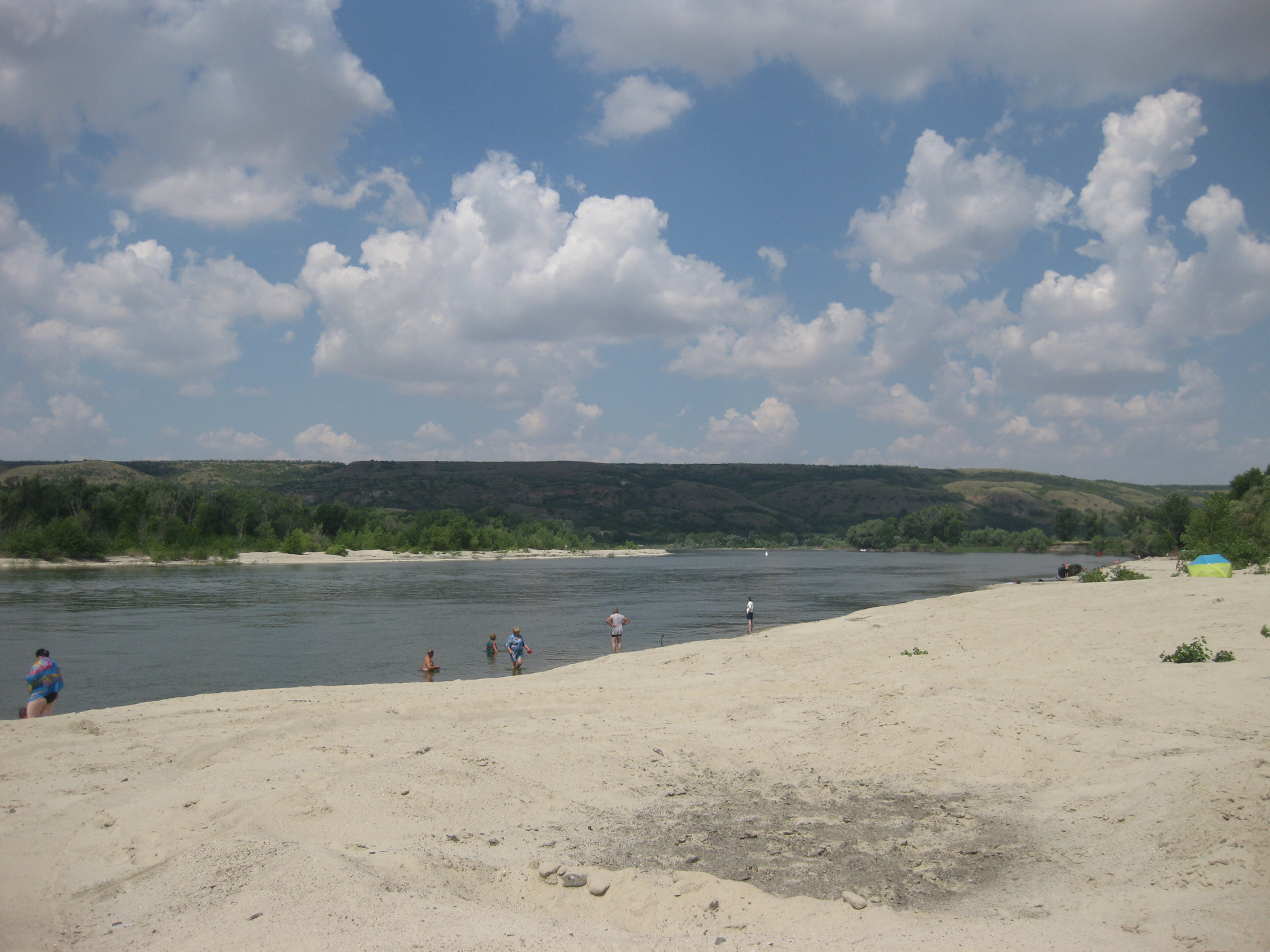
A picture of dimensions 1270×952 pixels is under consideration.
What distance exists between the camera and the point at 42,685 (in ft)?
50.6

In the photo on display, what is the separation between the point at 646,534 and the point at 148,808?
190 metres

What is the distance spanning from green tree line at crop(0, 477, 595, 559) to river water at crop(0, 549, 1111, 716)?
8.86 meters

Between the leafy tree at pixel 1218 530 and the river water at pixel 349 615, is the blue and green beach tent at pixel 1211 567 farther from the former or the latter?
the river water at pixel 349 615

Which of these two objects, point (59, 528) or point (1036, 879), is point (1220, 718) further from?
point (59, 528)

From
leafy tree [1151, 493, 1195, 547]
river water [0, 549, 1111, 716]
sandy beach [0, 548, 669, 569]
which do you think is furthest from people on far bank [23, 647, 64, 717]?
leafy tree [1151, 493, 1195, 547]

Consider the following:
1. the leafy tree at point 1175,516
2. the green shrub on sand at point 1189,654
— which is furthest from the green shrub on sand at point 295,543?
the leafy tree at point 1175,516

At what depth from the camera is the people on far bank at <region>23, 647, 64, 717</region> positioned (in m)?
15.3

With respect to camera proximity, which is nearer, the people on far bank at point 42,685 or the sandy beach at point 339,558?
the people on far bank at point 42,685

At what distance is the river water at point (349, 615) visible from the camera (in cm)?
2416

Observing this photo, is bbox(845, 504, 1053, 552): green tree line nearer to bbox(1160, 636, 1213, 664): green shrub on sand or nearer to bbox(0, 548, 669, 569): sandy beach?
bbox(0, 548, 669, 569): sandy beach

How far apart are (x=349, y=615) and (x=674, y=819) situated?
36.3 m

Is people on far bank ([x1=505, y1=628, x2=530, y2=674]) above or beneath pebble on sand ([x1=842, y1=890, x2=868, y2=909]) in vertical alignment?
beneath

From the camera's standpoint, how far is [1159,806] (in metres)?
7.00

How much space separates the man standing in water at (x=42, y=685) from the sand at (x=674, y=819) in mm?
2237
